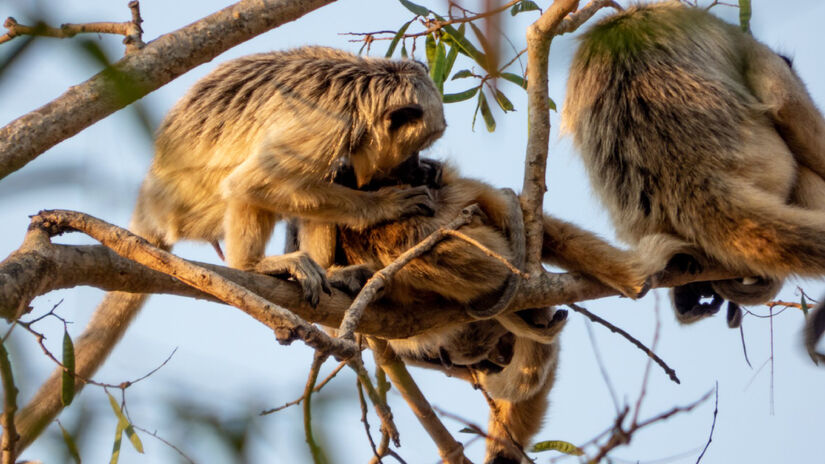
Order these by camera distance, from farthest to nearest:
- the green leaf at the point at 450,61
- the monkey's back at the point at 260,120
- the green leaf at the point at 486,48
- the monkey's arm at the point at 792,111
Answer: the green leaf at the point at 450,61
the monkey's arm at the point at 792,111
the monkey's back at the point at 260,120
the green leaf at the point at 486,48

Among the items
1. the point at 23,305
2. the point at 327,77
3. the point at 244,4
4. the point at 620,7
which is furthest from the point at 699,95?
the point at 23,305

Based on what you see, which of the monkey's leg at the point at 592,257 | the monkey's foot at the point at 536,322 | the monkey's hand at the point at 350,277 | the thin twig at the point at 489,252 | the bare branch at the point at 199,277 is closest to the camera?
the bare branch at the point at 199,277

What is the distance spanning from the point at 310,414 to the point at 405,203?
183cm

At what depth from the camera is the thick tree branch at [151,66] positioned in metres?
2.31

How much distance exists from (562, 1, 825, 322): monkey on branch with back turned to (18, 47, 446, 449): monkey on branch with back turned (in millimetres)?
960

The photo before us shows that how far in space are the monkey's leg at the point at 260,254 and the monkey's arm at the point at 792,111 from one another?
2.48 m

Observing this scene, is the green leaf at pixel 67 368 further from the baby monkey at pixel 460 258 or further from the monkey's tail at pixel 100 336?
the baby monkey at pixel 460 258

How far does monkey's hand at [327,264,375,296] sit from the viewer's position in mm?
3521

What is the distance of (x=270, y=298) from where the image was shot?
3230 mm

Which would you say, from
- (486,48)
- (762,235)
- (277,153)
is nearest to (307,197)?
(277,153)

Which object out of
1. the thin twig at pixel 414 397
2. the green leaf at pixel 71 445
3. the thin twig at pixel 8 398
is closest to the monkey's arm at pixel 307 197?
the thin twig at pixel 414 397

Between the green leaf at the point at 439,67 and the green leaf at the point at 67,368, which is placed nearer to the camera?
the green leaf at the point at 67,368

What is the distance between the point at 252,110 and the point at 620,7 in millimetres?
1989

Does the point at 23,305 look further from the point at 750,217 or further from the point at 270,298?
the point at 750,217
